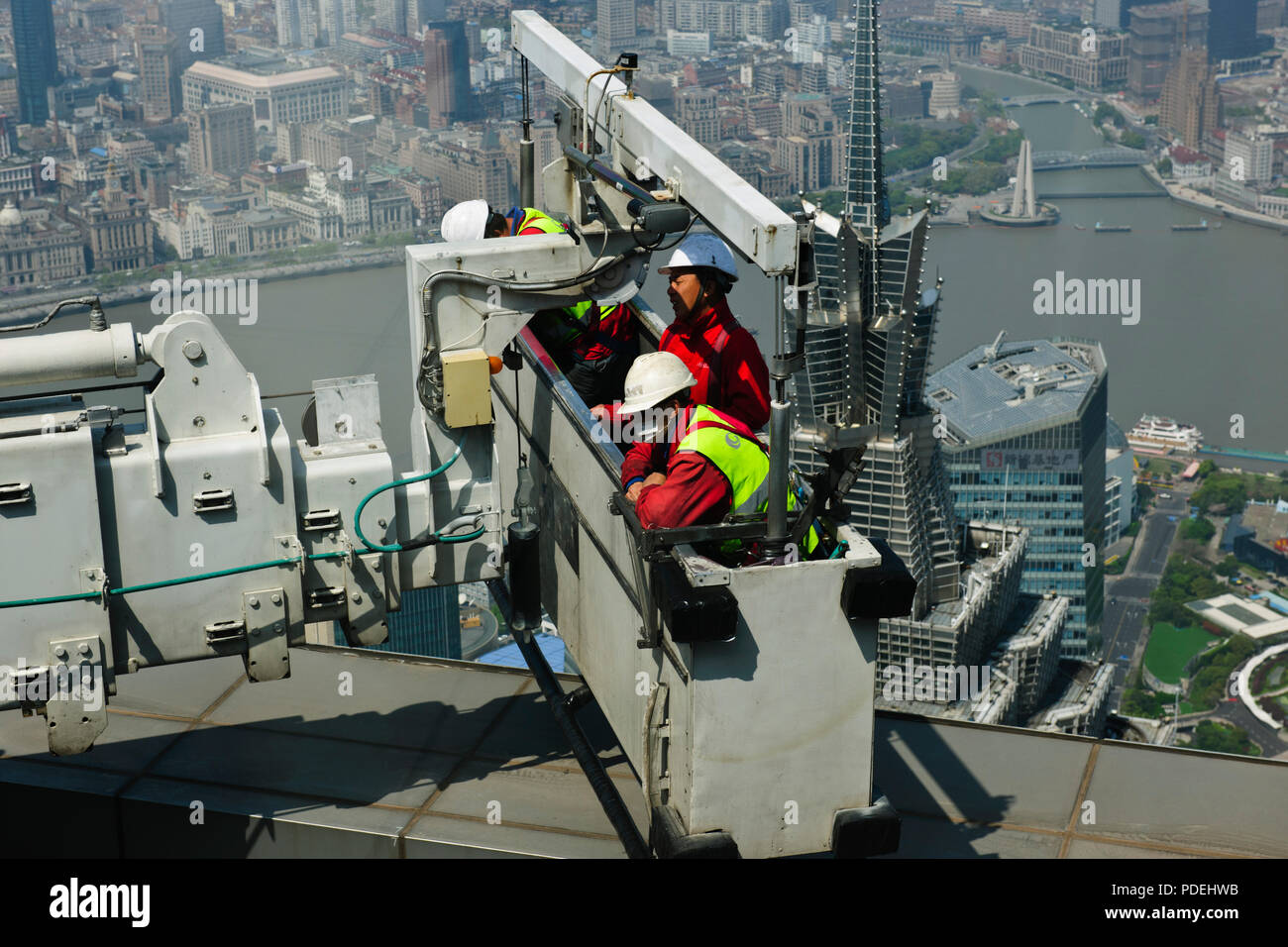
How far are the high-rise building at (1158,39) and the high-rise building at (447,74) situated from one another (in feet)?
150

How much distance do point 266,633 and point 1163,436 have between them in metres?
72.1

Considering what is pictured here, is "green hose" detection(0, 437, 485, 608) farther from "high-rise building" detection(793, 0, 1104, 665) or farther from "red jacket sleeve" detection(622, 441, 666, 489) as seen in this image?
"high-rise building" detection(793, 0, 1104, 665)

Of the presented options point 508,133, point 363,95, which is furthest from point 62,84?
point 508,133

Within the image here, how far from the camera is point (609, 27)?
86312mm

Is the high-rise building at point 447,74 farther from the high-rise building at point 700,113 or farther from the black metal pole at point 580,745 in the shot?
the black metal pole at point 580,745

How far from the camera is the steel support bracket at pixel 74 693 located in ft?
14.3

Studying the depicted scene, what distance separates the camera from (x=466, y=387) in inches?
194

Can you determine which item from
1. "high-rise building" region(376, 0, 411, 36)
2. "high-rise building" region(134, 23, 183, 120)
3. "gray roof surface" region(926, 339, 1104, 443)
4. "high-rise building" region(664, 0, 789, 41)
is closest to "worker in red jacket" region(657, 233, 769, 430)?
"gray roof surface" region(926, 339, 1104, 443)

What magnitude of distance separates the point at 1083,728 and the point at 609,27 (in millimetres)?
49250

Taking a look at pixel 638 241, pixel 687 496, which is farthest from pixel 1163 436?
pixel 687 496

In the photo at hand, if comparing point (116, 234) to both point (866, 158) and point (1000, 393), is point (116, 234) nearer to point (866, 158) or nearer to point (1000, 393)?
point (866, 158)

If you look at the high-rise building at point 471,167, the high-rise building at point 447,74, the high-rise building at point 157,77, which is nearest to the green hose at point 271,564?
the high-rise building at point 471,167

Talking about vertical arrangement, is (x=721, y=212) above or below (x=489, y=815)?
above

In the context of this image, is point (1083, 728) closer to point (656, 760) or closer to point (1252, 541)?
point (1252, 541)
